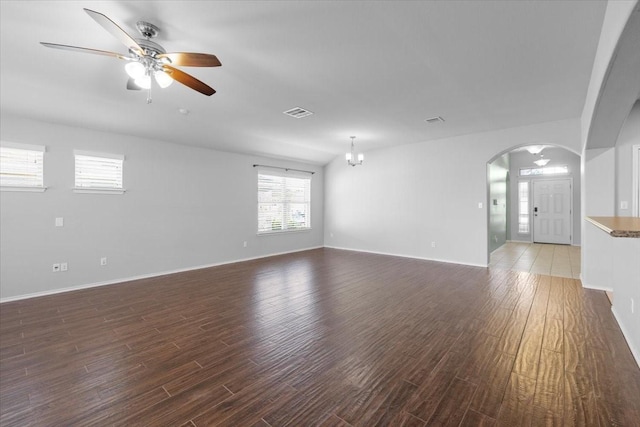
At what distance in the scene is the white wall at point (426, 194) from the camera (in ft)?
18.0

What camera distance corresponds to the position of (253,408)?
1.78 m

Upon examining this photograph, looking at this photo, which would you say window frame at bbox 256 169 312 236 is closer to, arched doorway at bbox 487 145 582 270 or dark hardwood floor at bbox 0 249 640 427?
dark hardwood floor at bbox 0 249 640 427

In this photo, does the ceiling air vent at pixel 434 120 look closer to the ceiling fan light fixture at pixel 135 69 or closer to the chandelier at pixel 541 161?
the ceiling fan light fixture at pixel 135 69

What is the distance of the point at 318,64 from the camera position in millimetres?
2881

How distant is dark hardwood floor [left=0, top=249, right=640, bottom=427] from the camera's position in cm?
175

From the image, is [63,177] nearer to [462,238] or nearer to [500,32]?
[500,32]

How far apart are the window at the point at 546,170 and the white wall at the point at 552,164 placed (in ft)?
0.31

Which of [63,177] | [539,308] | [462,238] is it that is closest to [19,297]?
[63,177]

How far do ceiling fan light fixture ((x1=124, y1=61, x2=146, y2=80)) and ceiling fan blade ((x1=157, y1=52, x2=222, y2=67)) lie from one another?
8.0 inches

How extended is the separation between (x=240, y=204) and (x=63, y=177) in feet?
10.2

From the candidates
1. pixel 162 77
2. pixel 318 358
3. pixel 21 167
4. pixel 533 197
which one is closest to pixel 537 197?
pixel 533 197

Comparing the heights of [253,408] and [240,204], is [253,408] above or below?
below

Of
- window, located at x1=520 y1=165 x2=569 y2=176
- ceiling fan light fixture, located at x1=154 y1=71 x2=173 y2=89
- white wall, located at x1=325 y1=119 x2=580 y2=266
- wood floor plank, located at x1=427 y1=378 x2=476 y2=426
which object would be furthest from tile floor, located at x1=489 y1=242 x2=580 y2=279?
ceiling fan light fixture, located at x1=154 y1=71 x2=173 y2=89

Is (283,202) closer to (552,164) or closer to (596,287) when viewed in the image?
(596,287)
